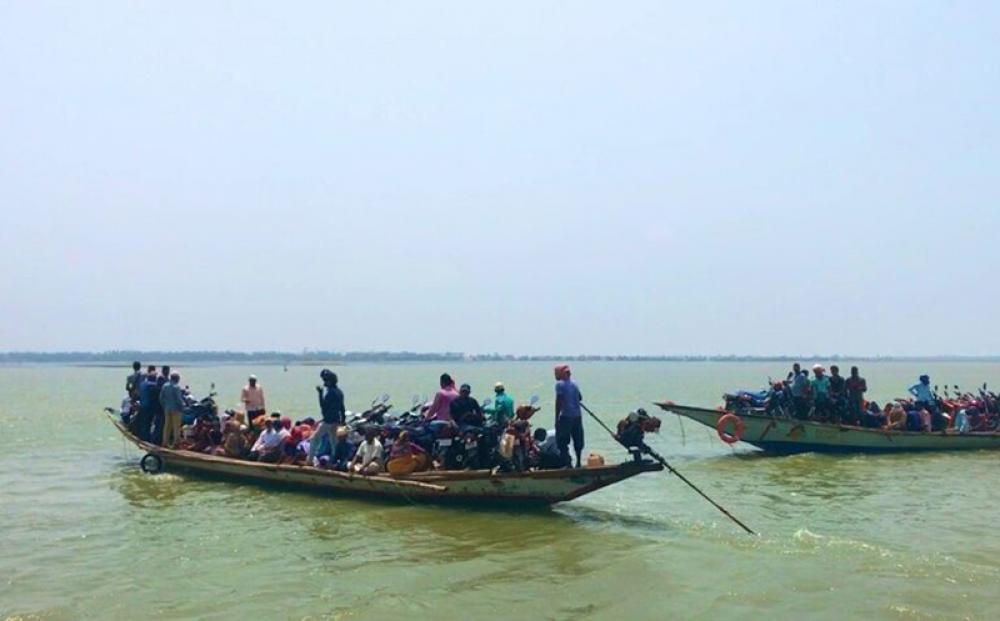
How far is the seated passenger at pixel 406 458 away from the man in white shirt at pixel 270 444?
2962mm

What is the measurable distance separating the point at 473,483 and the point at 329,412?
122 inches

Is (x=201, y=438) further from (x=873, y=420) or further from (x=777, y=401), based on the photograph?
(x=873, y=420)

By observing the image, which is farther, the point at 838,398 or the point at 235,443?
the point at 838,398

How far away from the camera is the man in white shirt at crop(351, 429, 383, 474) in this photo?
14.3 m

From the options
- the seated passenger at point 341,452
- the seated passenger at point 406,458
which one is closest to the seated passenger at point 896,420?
the seated passenger at point 406,458

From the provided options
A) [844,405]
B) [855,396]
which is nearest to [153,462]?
[844,405]

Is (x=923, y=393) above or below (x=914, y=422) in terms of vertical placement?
above

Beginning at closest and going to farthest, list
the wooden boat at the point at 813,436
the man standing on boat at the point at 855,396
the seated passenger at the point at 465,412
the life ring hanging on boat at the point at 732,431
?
1. the seated passenger at the point at 465,412
2. the life ring hanging on boat at the point at 732,431
3. the wooden boat at the point at 813,436
4. the man standing on boat at the point at 855,396

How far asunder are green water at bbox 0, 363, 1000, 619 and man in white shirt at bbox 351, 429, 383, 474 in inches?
23.3

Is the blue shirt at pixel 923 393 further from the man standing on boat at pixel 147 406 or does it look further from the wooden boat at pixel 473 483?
the man standing on boat at pixel 147 406

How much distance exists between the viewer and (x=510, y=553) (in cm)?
1130

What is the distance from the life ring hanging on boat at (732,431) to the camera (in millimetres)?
19577

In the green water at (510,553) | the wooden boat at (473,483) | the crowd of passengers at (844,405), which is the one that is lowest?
the green water at (510,553)

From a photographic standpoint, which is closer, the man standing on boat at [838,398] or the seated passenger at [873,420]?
the man standing on boat at [838,398]
